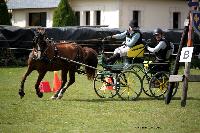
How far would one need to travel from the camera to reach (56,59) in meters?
16.3

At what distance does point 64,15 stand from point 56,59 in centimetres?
2559

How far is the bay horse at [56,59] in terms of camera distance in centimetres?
1594

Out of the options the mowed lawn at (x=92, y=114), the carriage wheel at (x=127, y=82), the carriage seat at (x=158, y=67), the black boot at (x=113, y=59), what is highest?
the black boot at (x=113, y=59)

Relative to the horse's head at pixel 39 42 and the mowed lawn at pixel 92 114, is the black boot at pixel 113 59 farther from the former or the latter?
the horse's head at pixel 39 42

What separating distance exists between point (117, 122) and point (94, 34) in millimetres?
20084

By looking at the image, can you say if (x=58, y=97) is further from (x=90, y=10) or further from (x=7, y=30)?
(x=90, y=10)

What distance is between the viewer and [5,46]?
1144 inches

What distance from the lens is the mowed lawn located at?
1098 cm

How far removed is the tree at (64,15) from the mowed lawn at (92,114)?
2389cm

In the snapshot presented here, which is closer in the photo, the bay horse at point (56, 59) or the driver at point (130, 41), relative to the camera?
the bay horse at point (56, 59)

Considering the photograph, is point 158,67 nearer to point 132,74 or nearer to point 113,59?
point 132,74

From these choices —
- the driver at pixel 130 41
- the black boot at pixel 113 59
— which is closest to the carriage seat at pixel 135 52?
the driver at pixel 130 41

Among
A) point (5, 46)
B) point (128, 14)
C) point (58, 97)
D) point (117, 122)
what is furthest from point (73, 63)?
point (128, 14)

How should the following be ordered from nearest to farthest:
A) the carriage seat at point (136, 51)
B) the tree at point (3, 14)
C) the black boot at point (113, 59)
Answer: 1. the carriage seat at point (136, 51)
2. the black boot at point (113, 59)
3. the tree at point (3, 14)
